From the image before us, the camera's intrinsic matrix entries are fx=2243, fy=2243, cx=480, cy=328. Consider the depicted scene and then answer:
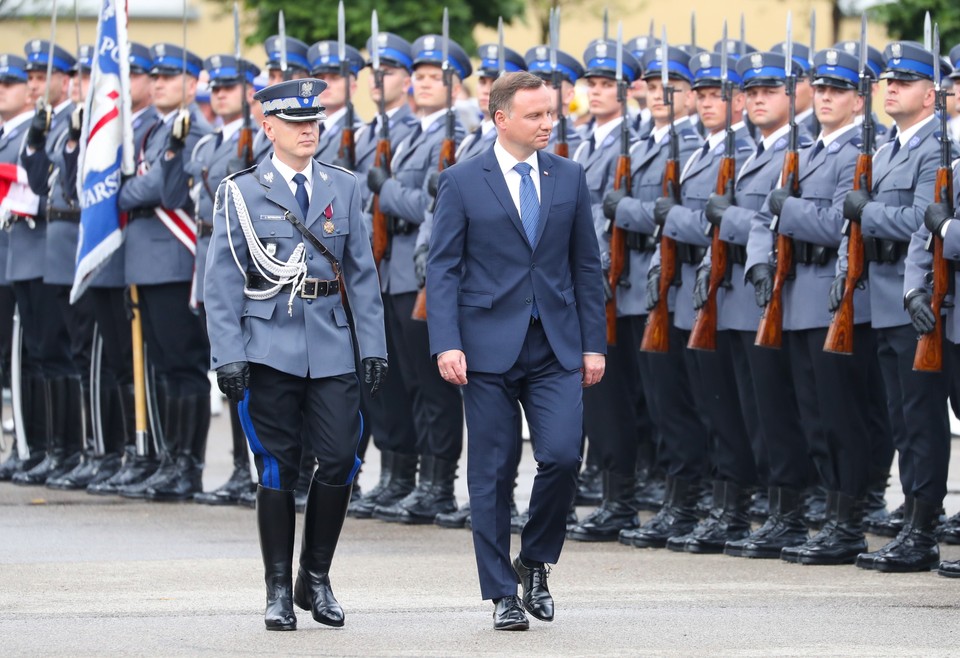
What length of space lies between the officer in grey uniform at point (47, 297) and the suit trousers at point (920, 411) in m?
5.40

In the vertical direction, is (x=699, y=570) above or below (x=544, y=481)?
below

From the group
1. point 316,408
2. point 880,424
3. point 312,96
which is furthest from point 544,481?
point 880,424

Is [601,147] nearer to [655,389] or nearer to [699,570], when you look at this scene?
[655,389]

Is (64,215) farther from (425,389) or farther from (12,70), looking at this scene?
(425,389)

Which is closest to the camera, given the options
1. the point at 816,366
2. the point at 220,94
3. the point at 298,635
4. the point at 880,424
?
the point at 298,635

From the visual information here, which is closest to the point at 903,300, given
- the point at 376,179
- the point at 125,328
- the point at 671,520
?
the point at 671,520

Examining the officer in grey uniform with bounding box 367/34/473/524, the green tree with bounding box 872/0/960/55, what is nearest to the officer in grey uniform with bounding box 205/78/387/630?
the officer in grey uniform with bounding box 367/34/473/524

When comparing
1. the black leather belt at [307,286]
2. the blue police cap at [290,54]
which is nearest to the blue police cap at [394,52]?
the blue police cap at [290,54]

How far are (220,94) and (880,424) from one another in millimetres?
4078

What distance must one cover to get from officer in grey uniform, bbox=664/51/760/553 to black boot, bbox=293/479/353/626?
259cm

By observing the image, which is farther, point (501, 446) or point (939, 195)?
point (939, 195)

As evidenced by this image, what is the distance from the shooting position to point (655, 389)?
34.2 feet

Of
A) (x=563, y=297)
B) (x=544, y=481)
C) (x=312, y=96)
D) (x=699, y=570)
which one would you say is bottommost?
(x=699, y=570)

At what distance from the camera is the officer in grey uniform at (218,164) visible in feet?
38.3
